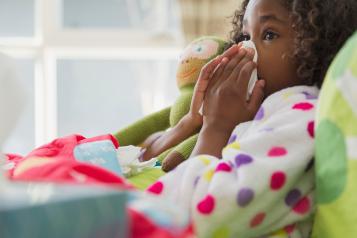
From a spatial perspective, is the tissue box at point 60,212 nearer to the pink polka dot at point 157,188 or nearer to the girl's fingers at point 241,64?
the pink polka dot at point 157,188

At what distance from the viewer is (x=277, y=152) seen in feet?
2.54

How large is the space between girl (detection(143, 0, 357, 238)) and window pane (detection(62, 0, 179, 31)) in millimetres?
1750

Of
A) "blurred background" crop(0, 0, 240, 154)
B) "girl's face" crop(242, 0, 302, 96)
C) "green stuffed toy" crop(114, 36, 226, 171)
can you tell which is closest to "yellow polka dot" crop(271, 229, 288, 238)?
"girl's face" crop(242, 0, 302, 96)

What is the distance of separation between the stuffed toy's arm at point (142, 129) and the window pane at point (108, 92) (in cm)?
142

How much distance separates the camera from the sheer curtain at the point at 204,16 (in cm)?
267

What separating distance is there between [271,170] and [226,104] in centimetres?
30

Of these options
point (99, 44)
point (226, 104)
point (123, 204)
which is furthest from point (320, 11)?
point (99, 44)

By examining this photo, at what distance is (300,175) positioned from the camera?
79 cm

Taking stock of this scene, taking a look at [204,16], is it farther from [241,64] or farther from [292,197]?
[292,197]

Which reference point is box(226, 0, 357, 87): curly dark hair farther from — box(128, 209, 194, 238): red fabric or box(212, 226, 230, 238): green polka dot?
box(128, 209, 194, 238): red fabric

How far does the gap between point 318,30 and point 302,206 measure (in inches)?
14.3

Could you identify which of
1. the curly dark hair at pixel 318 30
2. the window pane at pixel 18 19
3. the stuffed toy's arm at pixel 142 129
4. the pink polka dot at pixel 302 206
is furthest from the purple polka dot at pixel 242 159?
the window pane at pixel 18 19

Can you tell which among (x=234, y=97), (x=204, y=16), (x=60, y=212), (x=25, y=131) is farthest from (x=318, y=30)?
(x=25, y=131)

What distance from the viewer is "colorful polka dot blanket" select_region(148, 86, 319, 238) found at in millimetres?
721
